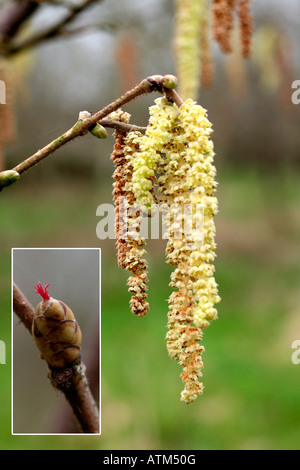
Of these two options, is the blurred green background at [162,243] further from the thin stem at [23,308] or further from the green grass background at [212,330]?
the thin stem at [23,308]

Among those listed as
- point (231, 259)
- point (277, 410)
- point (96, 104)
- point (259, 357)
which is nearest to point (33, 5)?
point (277, 410)

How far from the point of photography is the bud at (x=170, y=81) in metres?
0.64

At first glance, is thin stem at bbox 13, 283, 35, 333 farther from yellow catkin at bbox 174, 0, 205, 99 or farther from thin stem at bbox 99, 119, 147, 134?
yellow catkin at bbox 174, 0, 205, 99

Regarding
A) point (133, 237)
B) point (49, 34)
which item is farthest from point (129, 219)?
point (49, 34)

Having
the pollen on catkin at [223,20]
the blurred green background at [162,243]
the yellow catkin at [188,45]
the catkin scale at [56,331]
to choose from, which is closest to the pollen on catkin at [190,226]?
the catkin scale at [56,331]

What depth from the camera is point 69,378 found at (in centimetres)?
79

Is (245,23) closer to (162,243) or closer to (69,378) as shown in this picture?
(69,378)

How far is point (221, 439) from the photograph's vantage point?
12.4ft

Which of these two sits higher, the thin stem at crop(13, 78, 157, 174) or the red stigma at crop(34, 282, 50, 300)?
the thin stem at crop(13, 78, 157, 174)

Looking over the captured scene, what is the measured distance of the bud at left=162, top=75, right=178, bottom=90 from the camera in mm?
640

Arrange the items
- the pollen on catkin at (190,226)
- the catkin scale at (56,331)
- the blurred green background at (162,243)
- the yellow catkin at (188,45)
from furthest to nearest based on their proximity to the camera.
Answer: the blurred green background at (162,243) < the yellow catkin at (188,45) < the catkin scale at (56,331) < the pollen on catkin at (190,226)

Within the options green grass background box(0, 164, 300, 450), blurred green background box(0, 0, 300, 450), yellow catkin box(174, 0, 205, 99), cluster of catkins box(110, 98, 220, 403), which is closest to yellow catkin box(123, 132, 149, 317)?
cluster of catkins box(110, 98, 220, 403)

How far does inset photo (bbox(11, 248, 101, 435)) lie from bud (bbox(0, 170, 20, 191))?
0.14m

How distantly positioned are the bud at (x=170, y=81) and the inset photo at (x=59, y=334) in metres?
0.29
